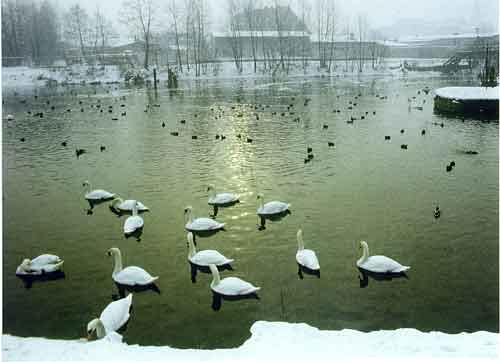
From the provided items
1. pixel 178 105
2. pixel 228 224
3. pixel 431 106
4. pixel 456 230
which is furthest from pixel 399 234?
pixel 178 105

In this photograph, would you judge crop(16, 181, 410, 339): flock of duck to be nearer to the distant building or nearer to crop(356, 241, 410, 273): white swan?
crop(356, 241, 410, 273): white swan

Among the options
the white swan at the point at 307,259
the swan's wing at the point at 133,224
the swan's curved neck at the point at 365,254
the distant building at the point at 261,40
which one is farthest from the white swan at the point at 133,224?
the distant building at the point at 261,40

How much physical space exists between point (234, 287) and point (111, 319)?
2755 millimetres

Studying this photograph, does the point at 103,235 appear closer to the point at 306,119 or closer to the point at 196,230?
the point at 196,230

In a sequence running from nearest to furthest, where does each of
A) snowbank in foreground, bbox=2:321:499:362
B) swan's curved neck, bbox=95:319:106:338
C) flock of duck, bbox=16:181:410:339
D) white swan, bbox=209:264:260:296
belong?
snowbank in foreground, bbox=2:321:499:362 < swan's curved neck, bbox=95:319:106:338 < flock of duck, bbox=16:181:410:339 < white swan, bbox=209:264:260:296

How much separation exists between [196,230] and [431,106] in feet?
112

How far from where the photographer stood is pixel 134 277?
36.6ft

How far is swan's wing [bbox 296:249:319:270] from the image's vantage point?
11.5 metres

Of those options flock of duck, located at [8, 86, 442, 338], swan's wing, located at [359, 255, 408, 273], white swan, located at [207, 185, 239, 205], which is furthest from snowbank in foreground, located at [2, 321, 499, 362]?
white swan, located at [207, 185, 239, 205]

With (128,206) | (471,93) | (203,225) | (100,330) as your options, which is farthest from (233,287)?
(471,93)

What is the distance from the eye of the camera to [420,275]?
11.5 meters

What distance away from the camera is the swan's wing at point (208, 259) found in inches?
472

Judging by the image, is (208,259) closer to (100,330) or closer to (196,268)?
(196,268)

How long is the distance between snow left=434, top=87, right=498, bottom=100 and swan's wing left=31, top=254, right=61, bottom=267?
32.9 m
